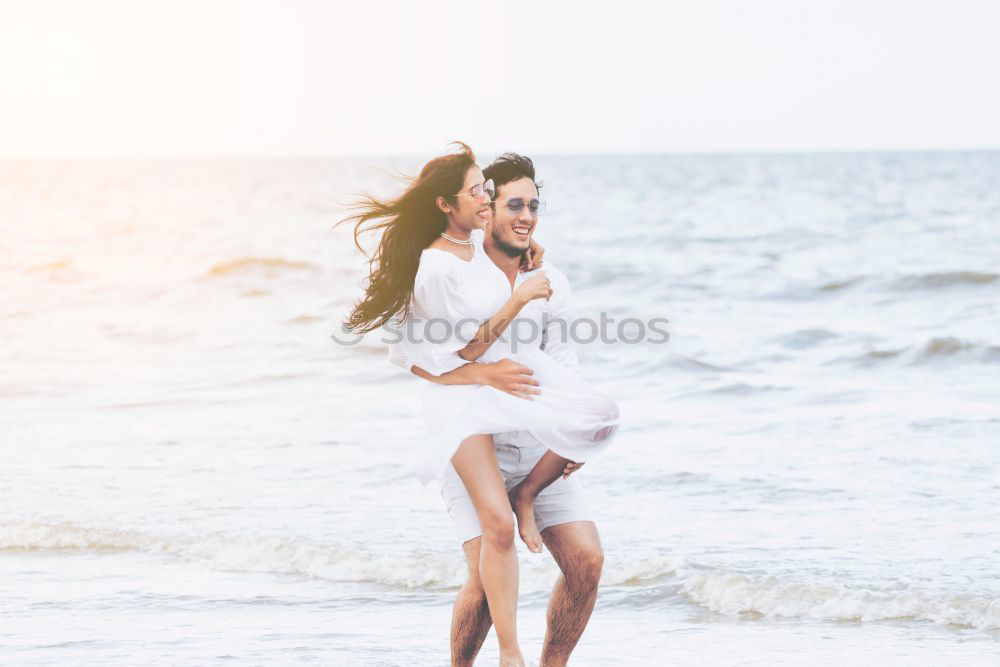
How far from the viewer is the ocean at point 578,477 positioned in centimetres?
550

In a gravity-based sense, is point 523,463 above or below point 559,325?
below

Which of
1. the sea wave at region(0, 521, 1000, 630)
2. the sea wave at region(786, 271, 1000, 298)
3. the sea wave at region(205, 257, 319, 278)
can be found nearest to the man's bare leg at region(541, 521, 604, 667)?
the sea wave at region(0, 521, 1000, 630)

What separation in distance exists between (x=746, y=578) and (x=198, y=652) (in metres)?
2.70

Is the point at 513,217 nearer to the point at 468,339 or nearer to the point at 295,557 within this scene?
the point at 468,339

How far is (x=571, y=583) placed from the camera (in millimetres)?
4312

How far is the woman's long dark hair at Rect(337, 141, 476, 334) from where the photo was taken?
13.1 feet

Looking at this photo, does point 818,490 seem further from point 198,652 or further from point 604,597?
point 198,652

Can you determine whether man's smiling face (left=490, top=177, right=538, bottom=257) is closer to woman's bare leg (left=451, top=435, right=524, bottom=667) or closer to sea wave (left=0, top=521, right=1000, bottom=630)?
woman's bare leg (left=451, top=435, right=524, bottom=667)

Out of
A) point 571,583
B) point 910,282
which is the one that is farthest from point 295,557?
point 910,282

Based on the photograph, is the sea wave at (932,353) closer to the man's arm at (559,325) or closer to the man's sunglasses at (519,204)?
the man's arm at (559,325)

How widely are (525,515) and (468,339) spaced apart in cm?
66

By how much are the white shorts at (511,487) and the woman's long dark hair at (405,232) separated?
23.5 inches

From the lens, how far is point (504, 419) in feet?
13.3

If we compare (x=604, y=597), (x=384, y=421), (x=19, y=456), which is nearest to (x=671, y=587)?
(x=604, y=597)
